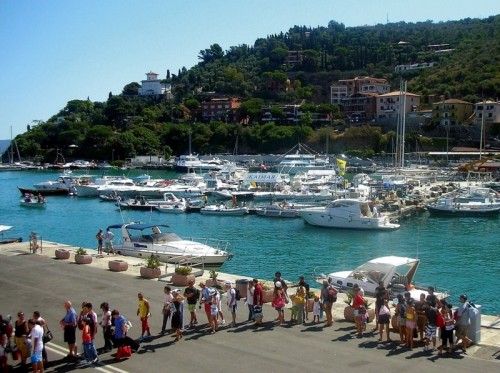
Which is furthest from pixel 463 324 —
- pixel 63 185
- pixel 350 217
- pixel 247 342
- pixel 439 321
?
pixel 63 185

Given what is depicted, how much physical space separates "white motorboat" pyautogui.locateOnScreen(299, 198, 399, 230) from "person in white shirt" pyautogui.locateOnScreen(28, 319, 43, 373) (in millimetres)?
38511

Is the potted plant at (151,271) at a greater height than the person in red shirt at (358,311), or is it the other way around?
the person in red shirt at (358,311)

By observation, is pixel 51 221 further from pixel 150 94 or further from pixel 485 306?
pixel 150 94

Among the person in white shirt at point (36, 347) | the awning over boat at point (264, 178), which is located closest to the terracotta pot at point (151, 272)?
the person in white shirt at point (36, 347)

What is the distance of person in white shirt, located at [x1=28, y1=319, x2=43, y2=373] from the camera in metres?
12.7

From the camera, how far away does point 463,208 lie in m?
58.4

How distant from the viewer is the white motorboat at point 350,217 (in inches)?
1935

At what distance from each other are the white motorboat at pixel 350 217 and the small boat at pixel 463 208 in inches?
403

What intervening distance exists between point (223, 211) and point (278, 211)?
579 cm

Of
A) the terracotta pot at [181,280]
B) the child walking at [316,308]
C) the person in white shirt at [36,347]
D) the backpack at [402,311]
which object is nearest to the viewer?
the person in white shirt at [36,347]

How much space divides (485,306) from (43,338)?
64.1 feet

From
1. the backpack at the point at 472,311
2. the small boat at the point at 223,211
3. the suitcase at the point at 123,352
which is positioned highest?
the backpack at the point at 472,311

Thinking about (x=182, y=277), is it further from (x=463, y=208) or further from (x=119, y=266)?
(x=463, y=208)

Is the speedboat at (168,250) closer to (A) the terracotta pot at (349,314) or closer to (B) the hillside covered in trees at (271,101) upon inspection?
(A) the terracotta pot at (349,314)
